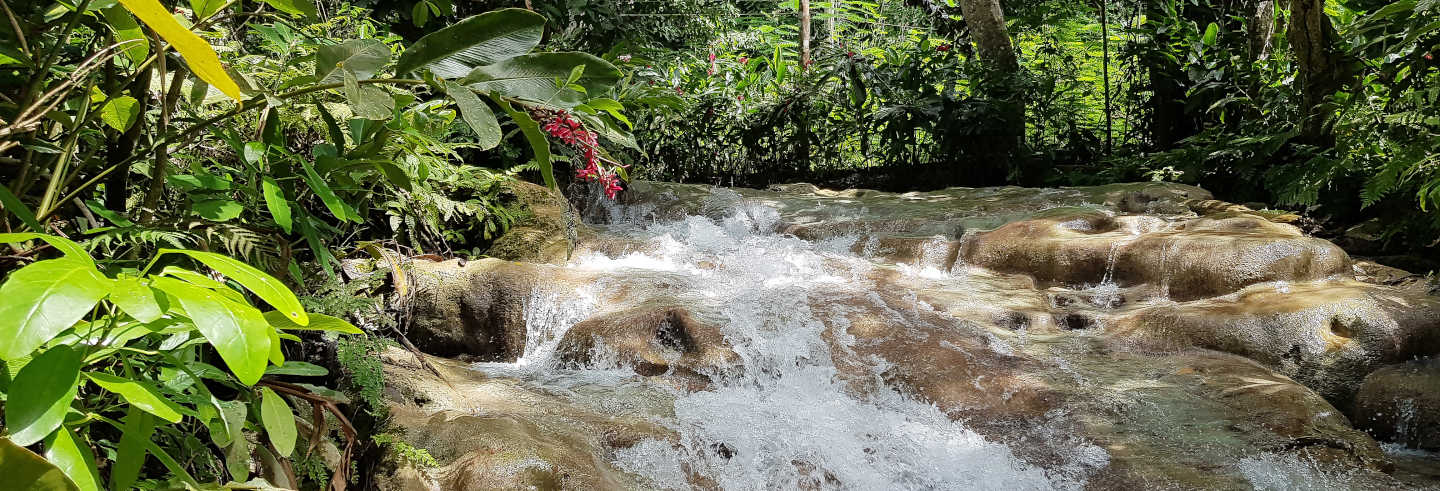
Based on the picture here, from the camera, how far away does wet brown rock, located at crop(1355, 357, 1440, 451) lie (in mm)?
3639

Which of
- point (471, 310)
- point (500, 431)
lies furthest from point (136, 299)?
point (471, 310)

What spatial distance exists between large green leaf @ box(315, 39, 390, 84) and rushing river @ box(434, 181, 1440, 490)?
2322 millimetres

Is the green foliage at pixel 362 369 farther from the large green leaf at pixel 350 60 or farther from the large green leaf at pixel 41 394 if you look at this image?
the large green leaf at pixel 41 394

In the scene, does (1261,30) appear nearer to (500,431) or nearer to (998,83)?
(998,83)

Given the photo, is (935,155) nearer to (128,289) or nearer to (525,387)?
(525,387)

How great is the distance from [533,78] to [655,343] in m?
3.41

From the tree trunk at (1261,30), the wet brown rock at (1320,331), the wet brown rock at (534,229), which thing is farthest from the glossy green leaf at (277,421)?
the tree trunk at (1261,30)

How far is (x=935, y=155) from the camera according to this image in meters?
10.3

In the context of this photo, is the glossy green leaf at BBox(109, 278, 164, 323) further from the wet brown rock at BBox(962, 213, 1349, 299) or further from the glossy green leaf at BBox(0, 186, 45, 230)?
the wet brown rock at BBox(962, 213, 1349, 299)

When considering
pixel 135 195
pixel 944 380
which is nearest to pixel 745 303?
pixel 944 380

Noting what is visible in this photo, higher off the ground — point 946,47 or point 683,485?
point 946,47

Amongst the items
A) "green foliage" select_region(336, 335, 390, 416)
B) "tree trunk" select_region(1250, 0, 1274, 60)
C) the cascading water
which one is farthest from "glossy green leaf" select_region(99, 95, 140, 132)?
"tree trunk" select_region(1250, 0, 1274, 60)

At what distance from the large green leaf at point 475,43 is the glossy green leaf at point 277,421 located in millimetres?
528

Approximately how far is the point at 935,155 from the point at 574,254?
5657 mm
